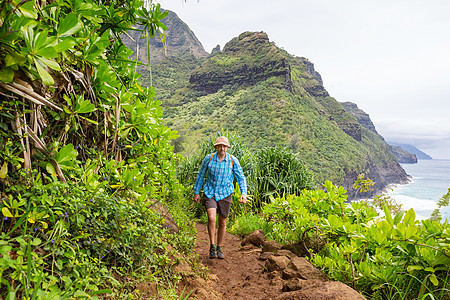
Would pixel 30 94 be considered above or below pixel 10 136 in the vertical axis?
above

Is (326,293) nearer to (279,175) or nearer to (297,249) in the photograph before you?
(297,249)

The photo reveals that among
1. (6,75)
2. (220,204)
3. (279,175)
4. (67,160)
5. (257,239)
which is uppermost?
(6,75)

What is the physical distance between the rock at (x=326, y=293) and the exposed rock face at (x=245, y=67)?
204 ft

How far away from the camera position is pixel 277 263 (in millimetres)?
2652

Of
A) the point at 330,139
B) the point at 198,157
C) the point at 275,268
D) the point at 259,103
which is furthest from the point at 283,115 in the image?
the point at 275,268

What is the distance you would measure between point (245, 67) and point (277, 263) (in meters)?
71.7

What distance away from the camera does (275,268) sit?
8.70 feet

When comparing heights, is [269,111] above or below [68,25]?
above

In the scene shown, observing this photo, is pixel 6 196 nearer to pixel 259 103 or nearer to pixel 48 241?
pixel 48 241

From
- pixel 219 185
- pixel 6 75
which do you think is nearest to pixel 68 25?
pixel 6 75

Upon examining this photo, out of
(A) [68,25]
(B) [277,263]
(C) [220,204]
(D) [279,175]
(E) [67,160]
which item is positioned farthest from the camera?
(D) [279,175]

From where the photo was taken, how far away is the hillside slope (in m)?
46.9

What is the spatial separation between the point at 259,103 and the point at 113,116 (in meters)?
55.5

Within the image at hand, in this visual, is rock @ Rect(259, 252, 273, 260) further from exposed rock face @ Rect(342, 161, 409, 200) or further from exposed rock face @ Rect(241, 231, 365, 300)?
exposed rock face @ Rect(342, 161, 409, 200)
